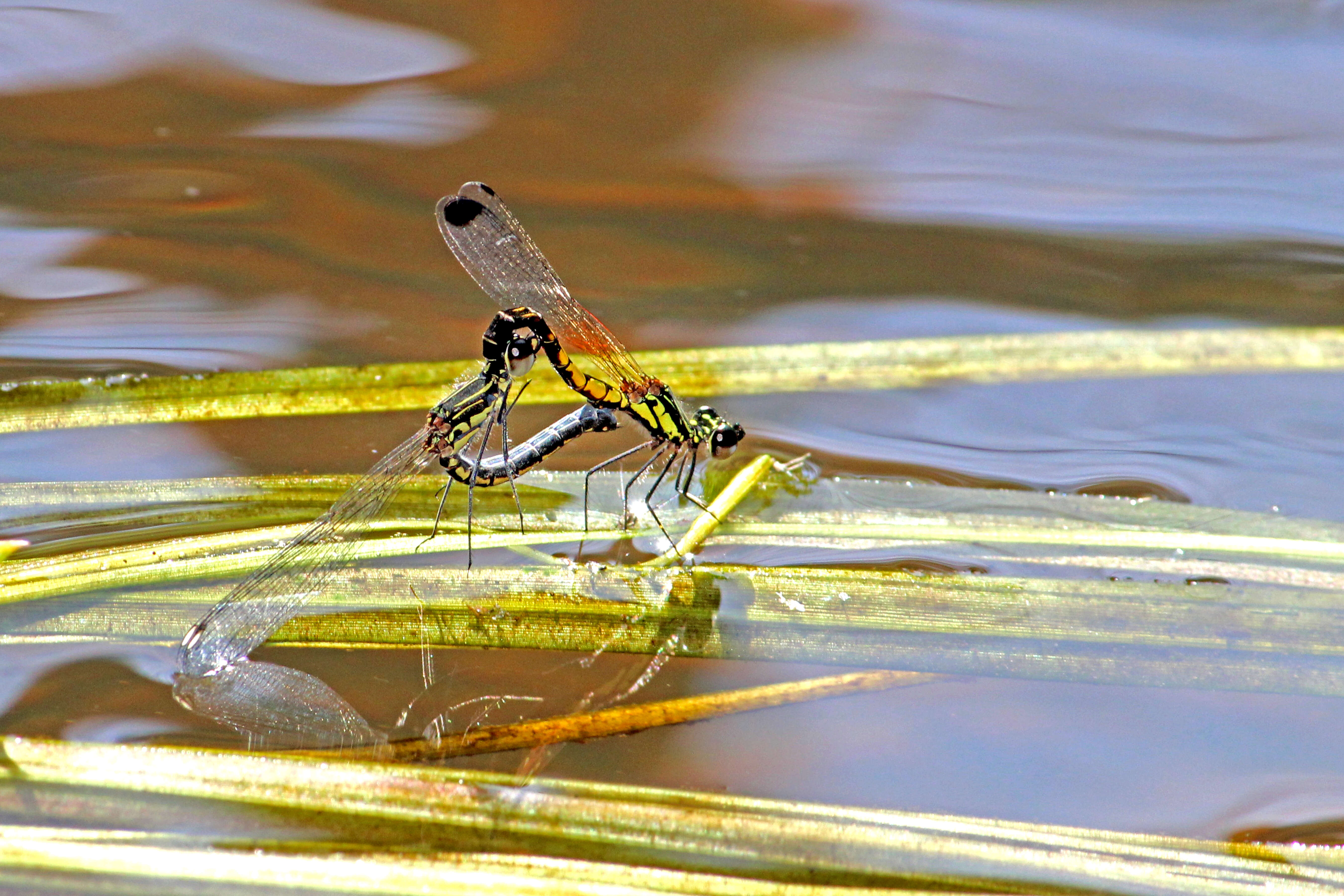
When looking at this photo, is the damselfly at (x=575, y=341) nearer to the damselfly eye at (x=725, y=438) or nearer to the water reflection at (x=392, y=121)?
the damselfly eye at (x=725, y=438)

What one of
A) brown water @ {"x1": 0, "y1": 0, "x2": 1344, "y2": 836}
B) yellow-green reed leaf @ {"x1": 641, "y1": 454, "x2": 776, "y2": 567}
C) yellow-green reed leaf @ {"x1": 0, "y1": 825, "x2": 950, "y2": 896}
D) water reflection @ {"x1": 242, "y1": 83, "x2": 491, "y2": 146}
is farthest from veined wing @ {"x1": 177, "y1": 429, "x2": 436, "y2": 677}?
water reflection @ {"x1": 242, "y1": 83, "x2": 491, "y2": 146}

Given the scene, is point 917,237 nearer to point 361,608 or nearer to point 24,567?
point 361,608

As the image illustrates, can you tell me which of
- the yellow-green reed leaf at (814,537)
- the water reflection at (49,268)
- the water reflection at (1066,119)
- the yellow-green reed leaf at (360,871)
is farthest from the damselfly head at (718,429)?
the water reflection at (49,268)

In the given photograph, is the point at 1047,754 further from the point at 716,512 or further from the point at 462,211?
the point at 462,211

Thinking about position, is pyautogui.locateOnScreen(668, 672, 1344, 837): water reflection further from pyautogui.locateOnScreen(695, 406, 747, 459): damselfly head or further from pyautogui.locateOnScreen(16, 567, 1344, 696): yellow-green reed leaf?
pyautogui.locateOnScreen(695, 406, 747, 459): damselfly head

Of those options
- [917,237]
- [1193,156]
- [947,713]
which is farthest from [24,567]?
[1193,156]

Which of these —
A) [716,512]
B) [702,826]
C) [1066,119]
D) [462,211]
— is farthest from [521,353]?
[1066,119]
